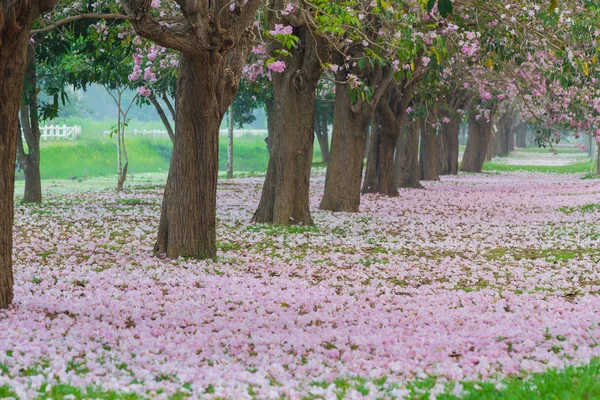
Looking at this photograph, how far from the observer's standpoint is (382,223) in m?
21.6

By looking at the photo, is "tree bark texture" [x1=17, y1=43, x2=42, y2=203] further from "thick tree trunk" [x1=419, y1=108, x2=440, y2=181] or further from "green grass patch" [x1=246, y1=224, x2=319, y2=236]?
"thick tree trunk" [x1=419, y1=108, x2=440, y2=181]

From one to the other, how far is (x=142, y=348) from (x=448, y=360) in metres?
2.79

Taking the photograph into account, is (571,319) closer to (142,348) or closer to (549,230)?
(142,348)

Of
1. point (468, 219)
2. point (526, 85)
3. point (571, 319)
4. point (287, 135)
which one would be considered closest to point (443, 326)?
point (571, 319)

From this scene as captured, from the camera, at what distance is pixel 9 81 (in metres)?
8.98

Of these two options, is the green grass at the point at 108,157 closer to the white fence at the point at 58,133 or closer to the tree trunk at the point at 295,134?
the white fence at the point at 58,133

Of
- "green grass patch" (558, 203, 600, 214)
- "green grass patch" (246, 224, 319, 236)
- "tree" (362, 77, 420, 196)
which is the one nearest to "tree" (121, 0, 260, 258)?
"green grass patch" (246, 224, 319, 236)

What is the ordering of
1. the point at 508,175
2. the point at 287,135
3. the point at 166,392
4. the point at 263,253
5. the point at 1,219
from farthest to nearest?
1. the point at 508,175
2. the point at 287,135
3. the point at 263,253
4. the point at 1,219
5. the point at 166,392

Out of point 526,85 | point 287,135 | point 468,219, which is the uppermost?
point 526,85

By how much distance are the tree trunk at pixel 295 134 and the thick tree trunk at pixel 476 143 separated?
32461 millimetres

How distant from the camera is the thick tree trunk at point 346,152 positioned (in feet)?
78.0

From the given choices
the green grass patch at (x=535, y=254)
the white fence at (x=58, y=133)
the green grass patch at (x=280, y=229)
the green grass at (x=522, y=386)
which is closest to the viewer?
the green grass at (x=522, y=386)

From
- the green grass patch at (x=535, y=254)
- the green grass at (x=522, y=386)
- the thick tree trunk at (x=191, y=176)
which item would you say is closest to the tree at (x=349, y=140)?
the green grass patch at (x=535, y=254)

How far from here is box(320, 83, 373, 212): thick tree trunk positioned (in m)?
23.8
